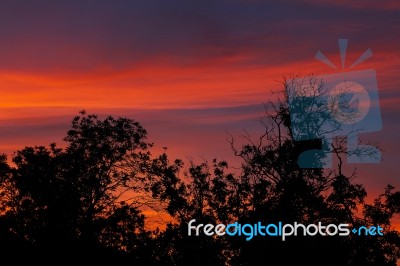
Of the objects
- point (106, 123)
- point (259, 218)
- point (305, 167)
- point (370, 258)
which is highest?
point (106, 123)

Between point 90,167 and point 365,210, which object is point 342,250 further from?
point 90,167

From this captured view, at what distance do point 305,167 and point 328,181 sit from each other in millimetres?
1526

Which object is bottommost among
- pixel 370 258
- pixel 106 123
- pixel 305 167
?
pixel 370 258

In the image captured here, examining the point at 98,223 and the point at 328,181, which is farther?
the point at 98,223

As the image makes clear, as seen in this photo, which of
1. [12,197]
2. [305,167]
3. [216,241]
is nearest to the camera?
[305,167]

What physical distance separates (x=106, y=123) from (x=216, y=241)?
10.4 meters

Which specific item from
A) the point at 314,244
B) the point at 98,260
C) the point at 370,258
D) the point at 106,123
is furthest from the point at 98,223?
the point at 370,258

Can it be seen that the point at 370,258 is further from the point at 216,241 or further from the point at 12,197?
the point at 12,197

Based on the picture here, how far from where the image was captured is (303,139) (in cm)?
3678

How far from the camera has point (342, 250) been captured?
A: 37062 mm

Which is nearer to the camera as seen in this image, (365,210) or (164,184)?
(365,210)

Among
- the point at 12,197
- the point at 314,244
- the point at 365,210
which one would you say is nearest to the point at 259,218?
the point at 314,244

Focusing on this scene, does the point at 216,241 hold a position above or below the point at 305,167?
below

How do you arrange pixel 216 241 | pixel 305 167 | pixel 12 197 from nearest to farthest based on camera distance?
pixel 305 167 < pixel 216 241 < pixel 12 197
